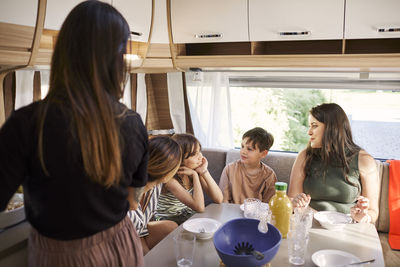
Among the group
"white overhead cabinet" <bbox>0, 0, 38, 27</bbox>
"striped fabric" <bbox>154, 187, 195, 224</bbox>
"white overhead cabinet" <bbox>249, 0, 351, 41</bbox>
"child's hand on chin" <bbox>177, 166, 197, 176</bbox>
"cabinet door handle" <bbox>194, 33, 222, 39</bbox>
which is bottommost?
"striped fabric" <bbox>154, 187, 195, 224</bbox>

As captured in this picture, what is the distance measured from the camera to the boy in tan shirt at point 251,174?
7.41ft

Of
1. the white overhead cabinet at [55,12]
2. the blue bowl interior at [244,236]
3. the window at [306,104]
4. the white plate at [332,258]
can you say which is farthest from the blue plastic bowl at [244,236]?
the window at [306,104]

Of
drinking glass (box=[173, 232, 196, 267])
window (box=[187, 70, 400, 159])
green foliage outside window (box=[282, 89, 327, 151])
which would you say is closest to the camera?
drinking glass (box=[173, 232, 196, 267])

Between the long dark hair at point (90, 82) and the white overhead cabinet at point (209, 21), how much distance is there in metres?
1.39

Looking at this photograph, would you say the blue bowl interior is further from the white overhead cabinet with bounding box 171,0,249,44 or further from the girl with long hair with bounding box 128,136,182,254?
the white overhead cabinet with bounding box 171,0,249,44

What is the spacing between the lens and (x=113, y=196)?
0.95m

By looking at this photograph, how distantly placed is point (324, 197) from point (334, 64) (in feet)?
2.56

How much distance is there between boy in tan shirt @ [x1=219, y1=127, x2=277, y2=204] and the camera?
7.41ft

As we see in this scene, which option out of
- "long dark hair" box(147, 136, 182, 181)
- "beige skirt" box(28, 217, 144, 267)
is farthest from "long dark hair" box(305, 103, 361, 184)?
"beige skirt" box(28, 217, 144, 267)

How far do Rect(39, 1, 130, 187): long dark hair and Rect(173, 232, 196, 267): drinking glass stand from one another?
42 centimetres

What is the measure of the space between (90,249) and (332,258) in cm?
85

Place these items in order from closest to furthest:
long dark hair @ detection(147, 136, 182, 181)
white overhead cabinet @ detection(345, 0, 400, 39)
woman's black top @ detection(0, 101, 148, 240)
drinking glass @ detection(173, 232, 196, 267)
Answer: woman's black top @ detection(0, 101, 148, 240) < drinking glass @ detection(173, 232, 196, 267) < long dark hair @ detection(147, 136, 182, 181) < white overhead cabinet @ detection(345, 0, 400, 39)

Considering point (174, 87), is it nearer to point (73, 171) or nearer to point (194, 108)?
point (194, 108)

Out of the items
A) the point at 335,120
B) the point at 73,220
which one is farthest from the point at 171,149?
the point at 335,120
